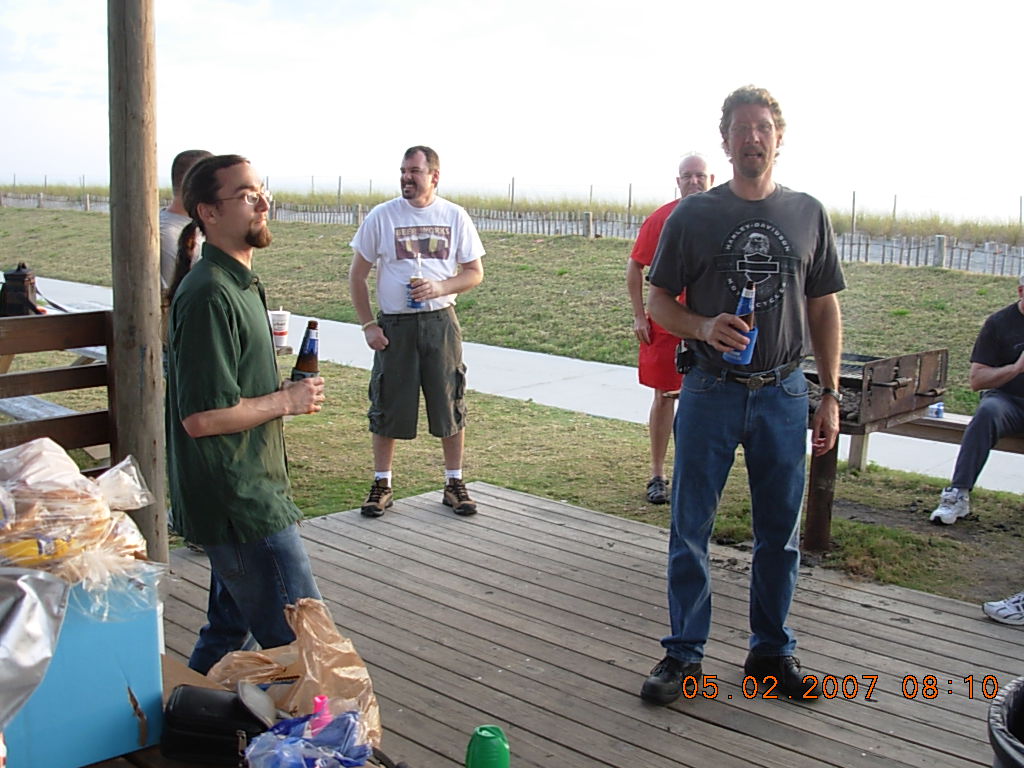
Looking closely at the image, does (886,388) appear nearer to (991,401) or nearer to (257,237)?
(991,401)

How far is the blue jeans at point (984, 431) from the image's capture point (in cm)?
515

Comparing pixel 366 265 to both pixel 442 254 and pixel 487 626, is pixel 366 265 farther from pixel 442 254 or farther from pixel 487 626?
pixel 487 626

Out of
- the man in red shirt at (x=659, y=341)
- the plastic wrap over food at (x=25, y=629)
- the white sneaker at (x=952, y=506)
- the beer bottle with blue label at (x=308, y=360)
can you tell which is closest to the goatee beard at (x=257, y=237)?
the beer bottle with blue label at (x=308, y=360)

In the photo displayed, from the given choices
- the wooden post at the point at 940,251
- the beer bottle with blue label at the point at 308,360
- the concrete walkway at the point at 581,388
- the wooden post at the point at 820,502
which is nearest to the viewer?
the beer bottle with blue label at the point at 308,360

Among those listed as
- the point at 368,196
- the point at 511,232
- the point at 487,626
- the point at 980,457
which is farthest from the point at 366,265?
the point at 368,196

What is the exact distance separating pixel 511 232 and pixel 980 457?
18524 mm

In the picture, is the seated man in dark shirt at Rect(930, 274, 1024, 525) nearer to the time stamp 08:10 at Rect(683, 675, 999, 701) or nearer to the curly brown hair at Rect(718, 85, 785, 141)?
the time stamp 08:10 at Rect(683, 675, 999, 701)

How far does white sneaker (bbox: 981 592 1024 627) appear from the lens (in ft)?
12.3

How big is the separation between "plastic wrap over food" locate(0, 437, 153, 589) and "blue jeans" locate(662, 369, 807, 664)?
5.57 ft

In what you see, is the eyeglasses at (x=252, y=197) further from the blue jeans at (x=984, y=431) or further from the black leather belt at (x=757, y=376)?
the blue jeans at (x=984, y=431)

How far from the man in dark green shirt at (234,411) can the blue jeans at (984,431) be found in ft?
12.4

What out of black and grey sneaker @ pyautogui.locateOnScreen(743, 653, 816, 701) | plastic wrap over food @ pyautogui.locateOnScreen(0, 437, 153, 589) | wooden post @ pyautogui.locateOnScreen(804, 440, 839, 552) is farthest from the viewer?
wooden post @ pyautogui.locateOnScreen(804, 440, 839, 552)

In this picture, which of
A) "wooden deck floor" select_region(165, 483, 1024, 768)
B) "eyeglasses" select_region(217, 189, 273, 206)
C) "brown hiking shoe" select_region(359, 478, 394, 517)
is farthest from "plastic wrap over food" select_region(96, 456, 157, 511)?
"brown hiking shoe" select_region(359, 478, 394, 517)

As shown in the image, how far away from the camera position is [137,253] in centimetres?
382
